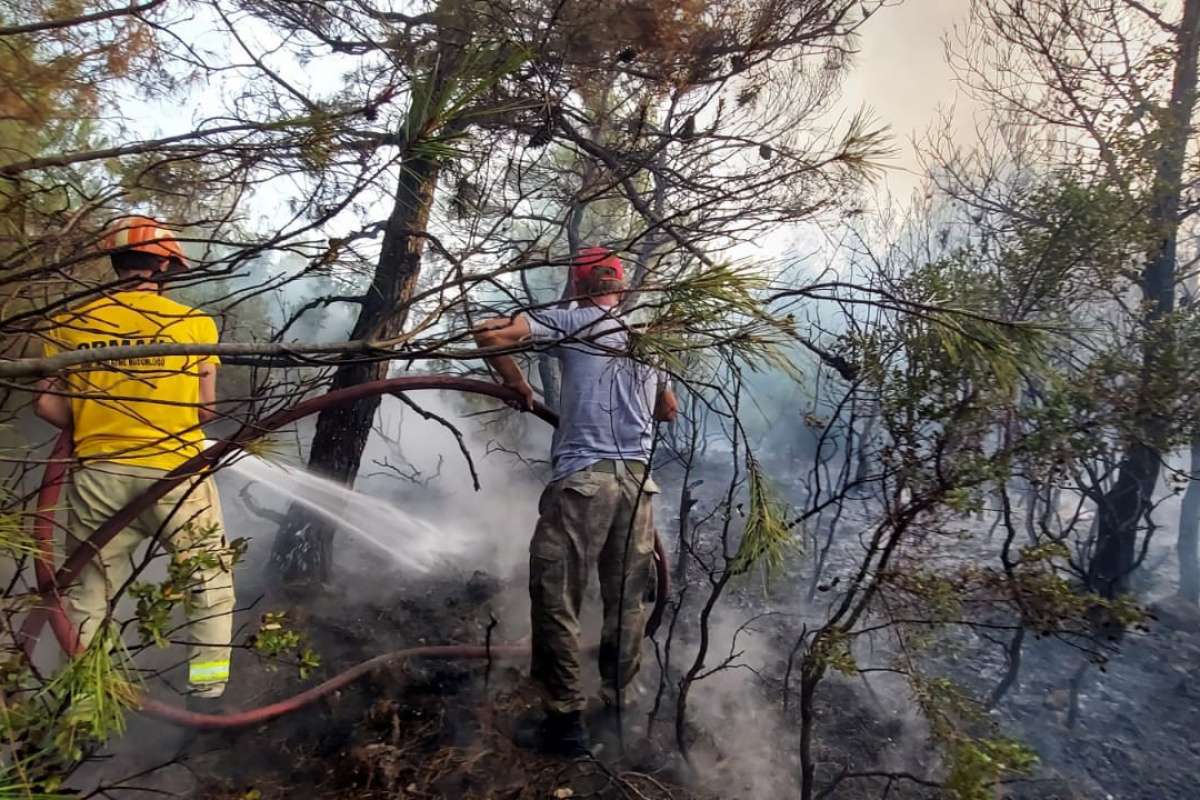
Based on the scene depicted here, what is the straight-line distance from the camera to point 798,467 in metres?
13.5

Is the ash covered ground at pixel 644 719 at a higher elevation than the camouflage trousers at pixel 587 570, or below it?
below

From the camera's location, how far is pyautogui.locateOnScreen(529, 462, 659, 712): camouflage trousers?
3.04m

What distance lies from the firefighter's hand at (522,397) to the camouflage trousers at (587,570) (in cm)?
38

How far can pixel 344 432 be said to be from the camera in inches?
183

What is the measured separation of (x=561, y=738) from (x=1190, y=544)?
10.1 metres

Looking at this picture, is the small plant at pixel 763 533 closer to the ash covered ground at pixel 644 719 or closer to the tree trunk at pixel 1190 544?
the ash covered ground at pixel 644 719

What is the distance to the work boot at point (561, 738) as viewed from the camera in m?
2.94

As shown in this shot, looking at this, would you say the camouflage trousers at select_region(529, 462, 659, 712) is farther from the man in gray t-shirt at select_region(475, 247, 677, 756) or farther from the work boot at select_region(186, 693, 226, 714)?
the work boot at select_region(186, 693, 226, 714)

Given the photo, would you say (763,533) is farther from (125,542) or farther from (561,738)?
(125,542)

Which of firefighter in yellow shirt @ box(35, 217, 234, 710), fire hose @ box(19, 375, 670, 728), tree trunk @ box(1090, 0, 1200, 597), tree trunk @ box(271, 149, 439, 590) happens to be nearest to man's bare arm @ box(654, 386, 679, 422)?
fire hose @ box(19, 375, 670, 728)

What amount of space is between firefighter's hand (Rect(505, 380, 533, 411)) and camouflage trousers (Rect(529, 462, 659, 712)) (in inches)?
15.1

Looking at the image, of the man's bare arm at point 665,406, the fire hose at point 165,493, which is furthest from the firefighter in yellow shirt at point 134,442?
the man's bare arm at point 665,406

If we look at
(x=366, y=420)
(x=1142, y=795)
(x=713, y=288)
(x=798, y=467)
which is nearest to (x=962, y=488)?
(x=713, y=288)

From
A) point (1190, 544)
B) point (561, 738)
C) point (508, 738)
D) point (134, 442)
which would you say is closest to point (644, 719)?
point (561, 738)
